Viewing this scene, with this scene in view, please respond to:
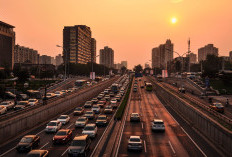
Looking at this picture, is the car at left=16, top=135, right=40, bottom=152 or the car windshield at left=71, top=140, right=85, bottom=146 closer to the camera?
the car windshield at left=71, top=140, right=85, bottom=146

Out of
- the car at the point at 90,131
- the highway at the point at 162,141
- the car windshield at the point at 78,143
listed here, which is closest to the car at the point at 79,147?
the car windshield at the point at 78,143

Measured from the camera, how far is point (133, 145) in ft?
71.3

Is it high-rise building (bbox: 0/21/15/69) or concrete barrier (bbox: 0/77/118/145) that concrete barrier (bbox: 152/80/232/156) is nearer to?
concrete barrier (bbox: 0/77/118/145)

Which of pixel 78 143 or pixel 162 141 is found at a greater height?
pixel 78 143

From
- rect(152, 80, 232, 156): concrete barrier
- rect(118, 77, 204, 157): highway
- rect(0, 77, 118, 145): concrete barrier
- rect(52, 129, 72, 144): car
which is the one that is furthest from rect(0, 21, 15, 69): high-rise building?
rect(152, 80, 232, 156): concrete barrier

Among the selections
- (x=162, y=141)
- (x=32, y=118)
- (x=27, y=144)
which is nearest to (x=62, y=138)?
(x=27, y=144)

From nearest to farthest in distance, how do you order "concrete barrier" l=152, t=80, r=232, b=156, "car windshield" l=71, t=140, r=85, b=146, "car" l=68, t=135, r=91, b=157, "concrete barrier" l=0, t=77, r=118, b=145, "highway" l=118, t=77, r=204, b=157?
"car" l=68, t=135, r=91, b=157 → "car windshield" l=71, t=140, r=85, b=146 → "concrete barrier" l=152, t=80, r=232, b=156 → "highway" l=118, t=77, r=204, b=157 → "concrete barrier" l=0, t=77, r=118, b=145

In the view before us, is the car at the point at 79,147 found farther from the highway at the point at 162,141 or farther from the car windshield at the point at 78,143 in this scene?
the highway at the point at 162,141

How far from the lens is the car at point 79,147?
19.4 m

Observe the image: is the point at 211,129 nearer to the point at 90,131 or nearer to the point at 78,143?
the point at 90,131

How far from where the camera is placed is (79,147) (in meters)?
19.9

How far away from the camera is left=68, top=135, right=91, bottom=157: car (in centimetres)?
1939

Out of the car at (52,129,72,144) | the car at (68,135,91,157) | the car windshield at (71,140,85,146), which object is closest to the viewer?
the car at (68,135,91,157)

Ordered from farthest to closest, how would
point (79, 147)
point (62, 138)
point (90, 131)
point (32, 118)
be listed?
point (32, 118), point (90, 131), point (62, 138), point (79, 147)
